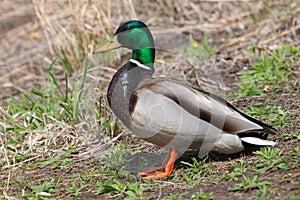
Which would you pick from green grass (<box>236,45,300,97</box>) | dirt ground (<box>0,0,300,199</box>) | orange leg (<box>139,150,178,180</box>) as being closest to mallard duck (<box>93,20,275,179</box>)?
orange leg (<box>139,150,178,180</box>)

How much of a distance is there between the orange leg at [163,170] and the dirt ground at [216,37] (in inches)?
53.5

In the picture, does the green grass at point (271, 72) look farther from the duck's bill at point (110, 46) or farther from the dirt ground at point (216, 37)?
the duck's bill at point (110, 46)

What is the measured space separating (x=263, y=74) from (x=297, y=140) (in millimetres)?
1764

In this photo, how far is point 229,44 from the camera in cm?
707

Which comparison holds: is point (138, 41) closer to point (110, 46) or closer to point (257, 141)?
point (110, 46)

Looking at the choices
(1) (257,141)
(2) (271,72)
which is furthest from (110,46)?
(2) (271,72)

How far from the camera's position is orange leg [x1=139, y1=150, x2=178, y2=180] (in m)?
3.98

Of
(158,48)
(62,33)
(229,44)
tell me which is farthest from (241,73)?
(62,33)

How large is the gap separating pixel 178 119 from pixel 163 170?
49 cm

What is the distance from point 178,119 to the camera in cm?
379

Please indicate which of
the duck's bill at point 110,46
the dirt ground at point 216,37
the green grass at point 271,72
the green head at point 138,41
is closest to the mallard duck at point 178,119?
the green head at point 138,41

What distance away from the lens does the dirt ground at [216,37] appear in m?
6.43

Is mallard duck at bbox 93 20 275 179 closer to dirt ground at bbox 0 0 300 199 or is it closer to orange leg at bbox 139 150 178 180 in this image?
orange leg at bbox 139 150 178 180

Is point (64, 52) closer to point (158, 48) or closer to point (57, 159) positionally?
point (158, 48)
